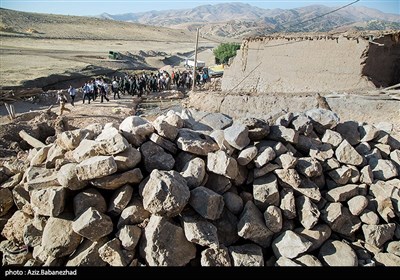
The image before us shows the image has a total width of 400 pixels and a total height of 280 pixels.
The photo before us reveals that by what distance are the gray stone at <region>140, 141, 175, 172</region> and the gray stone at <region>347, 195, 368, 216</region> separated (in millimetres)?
2277

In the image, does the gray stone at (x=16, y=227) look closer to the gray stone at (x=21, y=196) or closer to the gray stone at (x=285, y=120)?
the gray stone at (x=21, y=196)

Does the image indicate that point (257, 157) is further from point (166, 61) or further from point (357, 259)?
point (166, 61)

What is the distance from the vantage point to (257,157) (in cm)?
410

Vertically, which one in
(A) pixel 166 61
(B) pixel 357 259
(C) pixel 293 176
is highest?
(C) pixel 293 176

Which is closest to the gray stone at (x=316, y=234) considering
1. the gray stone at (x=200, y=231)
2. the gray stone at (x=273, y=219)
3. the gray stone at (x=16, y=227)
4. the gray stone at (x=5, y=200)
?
the gray stone at (x=273, y=219)

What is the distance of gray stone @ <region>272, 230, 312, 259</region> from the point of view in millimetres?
3627

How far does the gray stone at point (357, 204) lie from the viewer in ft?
13.1

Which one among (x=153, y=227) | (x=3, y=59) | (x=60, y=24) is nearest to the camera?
(x=153, y=227)

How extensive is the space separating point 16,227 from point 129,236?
163 centimetres

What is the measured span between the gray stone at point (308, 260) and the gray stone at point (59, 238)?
244cm

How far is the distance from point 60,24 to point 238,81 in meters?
51.5

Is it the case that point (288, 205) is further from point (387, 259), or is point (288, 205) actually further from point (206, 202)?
point (387, 259)
